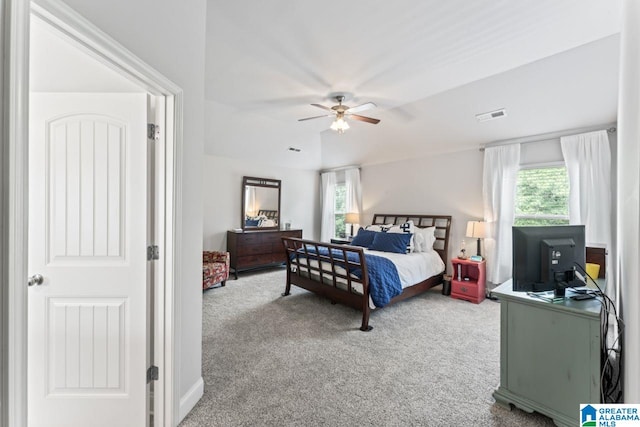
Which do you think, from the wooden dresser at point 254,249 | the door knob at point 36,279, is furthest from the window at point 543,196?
the door knob at point 36,279

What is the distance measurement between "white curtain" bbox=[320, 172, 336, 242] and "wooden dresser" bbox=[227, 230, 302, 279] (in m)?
1.13

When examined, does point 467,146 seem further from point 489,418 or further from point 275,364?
point 275,364

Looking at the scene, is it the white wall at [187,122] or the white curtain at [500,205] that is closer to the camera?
the white wall at [187,122]

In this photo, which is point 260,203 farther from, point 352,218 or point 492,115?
point 492,115

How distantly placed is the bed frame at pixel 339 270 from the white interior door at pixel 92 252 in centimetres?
216

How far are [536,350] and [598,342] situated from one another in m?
0.32

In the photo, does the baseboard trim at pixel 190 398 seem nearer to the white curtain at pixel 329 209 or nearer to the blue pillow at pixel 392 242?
the blue pillow at pixel 392 242

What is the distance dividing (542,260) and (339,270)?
220 centimetres

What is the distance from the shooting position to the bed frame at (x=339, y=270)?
3.24 m

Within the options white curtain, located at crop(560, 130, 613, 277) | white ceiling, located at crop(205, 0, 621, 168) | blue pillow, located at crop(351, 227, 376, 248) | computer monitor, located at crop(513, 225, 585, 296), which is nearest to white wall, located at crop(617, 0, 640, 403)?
computer monitor, located at crop(513, 225, 585, 296)

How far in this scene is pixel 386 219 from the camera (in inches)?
228

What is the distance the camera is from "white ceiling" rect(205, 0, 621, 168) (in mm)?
2189

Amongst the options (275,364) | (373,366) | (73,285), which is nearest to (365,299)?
(373,366)

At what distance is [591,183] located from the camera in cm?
336
